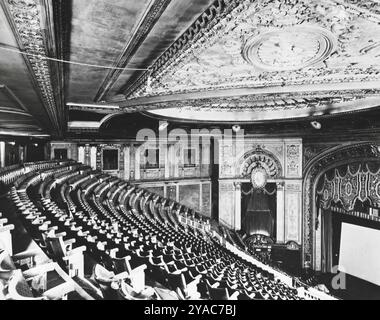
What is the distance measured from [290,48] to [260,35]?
671 millimetres

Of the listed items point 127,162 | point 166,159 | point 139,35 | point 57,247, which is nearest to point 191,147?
point 166,159

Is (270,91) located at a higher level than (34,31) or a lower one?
higher

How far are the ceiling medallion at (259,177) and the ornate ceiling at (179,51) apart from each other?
22.8 feet

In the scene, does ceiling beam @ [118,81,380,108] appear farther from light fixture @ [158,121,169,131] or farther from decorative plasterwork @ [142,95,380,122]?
light fixture @ [158,121,169,131]

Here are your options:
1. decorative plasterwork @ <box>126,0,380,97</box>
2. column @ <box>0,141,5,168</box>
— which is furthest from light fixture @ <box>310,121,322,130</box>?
column @ <box>0,141,5,168</box>

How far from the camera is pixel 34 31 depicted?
8.23ft

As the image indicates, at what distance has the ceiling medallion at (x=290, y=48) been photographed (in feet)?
11.7

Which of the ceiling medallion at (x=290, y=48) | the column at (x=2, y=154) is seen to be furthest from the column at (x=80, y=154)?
the ceiling medallion at (x=290, y=48)

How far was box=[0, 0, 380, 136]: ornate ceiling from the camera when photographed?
263 cm

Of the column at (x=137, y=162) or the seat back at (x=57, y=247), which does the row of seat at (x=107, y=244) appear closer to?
the seat back at (x=57, y=247)

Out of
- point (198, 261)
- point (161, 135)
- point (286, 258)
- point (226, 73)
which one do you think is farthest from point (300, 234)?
point (226, 73)

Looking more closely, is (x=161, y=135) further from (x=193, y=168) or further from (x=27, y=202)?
(x=27, y=202)

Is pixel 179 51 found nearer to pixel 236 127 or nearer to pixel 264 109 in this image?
pixel 264 109

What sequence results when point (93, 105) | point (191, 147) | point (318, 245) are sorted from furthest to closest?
point (191, 147)
point (318, 245)
point (93, 105)
